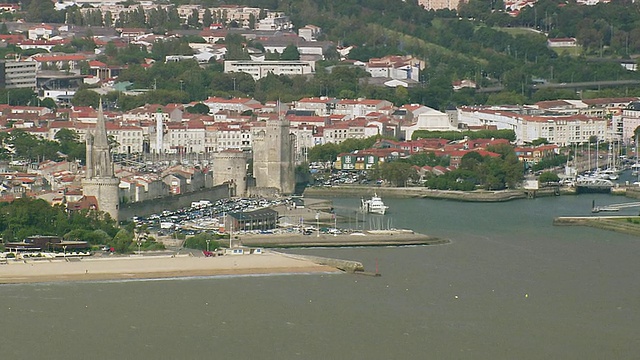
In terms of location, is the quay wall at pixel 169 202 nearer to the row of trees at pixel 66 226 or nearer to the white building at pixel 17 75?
the row of trees at pixel 66 226

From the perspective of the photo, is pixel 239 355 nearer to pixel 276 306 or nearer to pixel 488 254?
pixel 276 306

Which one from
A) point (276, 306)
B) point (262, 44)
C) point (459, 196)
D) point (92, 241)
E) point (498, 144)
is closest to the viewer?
point (276, 306)

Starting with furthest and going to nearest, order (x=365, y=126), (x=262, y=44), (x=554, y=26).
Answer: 1. (x=554, y=26)
2. (x=262, y=44)
3. (x=365, y=126)

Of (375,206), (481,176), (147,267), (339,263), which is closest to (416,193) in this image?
(481,176)

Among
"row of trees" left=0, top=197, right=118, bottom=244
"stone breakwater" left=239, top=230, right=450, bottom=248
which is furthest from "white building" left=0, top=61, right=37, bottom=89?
"stone breakwater" left=239, top=230, right=450, bottom=248

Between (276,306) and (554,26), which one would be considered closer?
(276,306)

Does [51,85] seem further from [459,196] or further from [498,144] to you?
[459,196]

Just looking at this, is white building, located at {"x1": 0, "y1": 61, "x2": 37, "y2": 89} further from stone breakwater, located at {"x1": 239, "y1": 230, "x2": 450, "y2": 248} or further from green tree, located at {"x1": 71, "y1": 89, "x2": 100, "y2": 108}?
stone breakwater, located at {"x1": 239, "y1": 230, "x2": 450, "y2": 248}

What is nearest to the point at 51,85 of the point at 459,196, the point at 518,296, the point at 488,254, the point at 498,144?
the point at 498,144
